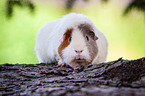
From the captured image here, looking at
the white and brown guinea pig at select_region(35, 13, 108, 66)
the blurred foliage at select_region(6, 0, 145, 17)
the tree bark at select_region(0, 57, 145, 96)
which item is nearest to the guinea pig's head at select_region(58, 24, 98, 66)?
the white and brown guinea pig at select_region(35, 13, 108, 66)

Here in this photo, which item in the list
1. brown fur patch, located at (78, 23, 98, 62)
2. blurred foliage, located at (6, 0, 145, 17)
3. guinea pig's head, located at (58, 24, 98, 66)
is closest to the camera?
blurred foliage, located at (6, 0, 145, 17)

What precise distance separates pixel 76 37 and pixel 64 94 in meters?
1.61

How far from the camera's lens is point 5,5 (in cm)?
164

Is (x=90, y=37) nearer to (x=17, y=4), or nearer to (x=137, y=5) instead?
(x=137, y=5)

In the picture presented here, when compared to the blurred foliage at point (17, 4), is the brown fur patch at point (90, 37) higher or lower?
lower

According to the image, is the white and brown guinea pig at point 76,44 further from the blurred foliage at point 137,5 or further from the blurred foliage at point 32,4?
the blurred foliage at point 137,5

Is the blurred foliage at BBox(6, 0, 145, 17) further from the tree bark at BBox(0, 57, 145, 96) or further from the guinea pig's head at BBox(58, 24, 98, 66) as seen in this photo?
the guinea pig's head at BBox(58, 24, 98, 66)

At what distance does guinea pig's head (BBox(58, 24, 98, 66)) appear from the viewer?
250cm

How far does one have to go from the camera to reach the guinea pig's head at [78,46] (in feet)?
8.20

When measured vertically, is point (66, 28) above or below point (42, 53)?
above

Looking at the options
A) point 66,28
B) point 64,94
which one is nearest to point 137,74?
point 64,94

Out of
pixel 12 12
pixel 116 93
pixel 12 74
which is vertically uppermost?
pixel 12 12

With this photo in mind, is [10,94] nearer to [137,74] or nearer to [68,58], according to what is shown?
[137,74]

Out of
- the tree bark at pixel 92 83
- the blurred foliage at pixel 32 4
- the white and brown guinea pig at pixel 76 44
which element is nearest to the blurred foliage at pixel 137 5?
the blurred foliage at pixel 32 4
